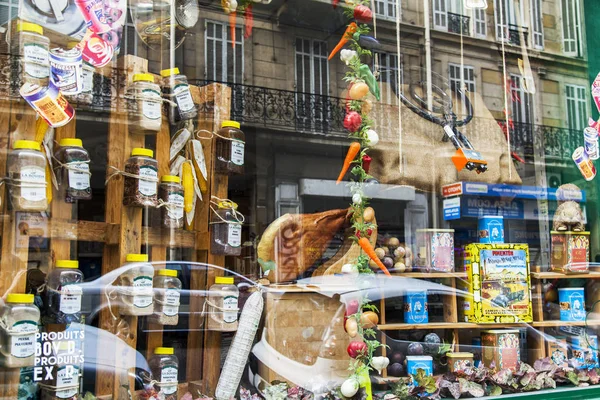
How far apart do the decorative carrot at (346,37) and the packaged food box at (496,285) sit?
1.54m

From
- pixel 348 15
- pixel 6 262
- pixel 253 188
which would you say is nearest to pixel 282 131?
pixel 253 188

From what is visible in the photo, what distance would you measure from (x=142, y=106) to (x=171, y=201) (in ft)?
1.70

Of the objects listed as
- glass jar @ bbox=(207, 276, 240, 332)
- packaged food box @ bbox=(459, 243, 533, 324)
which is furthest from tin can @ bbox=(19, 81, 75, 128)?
packaged food box @ bbox=(459, 243, 533, 324)

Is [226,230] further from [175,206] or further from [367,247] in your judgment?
[367,247]

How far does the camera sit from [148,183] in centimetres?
341

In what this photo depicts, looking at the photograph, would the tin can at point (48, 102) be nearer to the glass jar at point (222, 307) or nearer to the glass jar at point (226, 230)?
the glass jar at point (226, 230)

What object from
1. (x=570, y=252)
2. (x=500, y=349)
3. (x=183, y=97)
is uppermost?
(x=183, y=97)

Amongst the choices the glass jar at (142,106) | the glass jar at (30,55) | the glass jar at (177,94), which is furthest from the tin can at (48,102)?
the glass jar at (177,94)

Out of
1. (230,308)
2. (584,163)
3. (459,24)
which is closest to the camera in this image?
(230,308)

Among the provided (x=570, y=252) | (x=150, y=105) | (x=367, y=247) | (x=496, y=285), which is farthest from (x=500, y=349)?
(x=150, y=105)

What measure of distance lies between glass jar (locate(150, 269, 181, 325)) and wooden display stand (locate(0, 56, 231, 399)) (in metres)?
0.05

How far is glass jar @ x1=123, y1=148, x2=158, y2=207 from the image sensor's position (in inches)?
133

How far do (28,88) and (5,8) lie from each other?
0.47 m

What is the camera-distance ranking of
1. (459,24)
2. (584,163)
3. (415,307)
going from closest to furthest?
(415,307) → (459,24) → (584,163)
